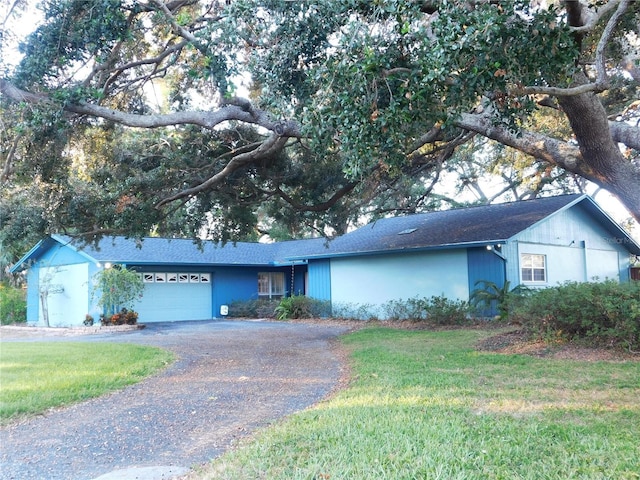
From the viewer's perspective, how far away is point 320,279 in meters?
22.8

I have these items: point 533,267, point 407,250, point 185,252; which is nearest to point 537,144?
point 533,267

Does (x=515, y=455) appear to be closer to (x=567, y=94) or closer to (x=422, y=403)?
(x=422, y=403)

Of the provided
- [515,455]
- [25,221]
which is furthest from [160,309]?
[515,455]

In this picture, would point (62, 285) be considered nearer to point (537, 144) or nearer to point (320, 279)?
point (320, 279)

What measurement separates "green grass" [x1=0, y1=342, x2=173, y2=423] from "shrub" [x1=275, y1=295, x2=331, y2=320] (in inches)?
373

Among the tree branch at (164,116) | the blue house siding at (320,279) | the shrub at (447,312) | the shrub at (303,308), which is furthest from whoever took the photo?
the blue house siding at (320,279)

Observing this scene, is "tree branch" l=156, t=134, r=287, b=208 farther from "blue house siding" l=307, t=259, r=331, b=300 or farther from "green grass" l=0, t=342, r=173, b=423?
"blue house siding" l=307, t=259, r=331, b=300

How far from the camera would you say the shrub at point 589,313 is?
9.52 metres

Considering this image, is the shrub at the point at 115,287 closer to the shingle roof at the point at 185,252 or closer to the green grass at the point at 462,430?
the shingle roof at the point at 185,252

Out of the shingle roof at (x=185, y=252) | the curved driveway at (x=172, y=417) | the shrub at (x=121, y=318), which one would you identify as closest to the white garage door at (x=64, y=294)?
the shingle roof at (x=185, y=252)

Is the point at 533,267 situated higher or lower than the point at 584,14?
lower

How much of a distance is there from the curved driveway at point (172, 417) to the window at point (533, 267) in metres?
9.21

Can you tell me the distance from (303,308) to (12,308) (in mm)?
13804

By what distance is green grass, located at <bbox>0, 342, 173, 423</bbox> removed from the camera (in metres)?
6.99
